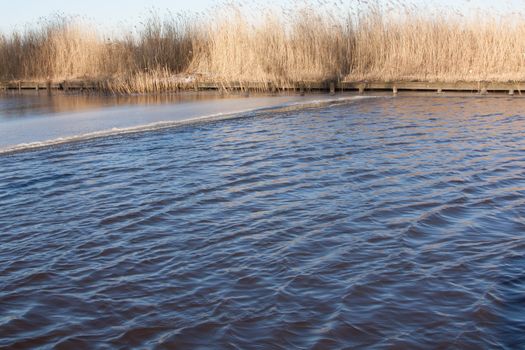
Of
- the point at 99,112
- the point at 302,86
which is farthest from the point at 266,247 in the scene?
the point at 302,86

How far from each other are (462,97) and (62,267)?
13447mm

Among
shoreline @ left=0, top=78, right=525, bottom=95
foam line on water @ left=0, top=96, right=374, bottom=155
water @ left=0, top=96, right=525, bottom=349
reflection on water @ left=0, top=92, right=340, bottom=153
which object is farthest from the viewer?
shoreline @ left=0, top=78, right=525, bottom=95

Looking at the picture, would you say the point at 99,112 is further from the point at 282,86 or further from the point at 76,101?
the point at 282,86

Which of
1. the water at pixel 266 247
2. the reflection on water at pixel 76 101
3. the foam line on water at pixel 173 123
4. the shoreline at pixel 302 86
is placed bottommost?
the water at pixel 266 247

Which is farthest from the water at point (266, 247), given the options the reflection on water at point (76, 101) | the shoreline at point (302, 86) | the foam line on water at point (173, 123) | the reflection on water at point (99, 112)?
the shoreline at point (302, 86)

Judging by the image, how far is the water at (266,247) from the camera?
3668 mm

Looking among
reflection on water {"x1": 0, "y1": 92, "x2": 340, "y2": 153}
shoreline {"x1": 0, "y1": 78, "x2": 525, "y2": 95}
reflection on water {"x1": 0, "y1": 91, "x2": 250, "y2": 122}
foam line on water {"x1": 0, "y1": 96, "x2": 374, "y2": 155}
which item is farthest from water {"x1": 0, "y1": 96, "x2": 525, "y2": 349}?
shoreline {"x1": 0, "y1": 78, "x2": 525, "y2": 95}

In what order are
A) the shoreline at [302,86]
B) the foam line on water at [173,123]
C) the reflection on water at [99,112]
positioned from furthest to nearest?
the shoreline at [302,86] < the reflection on water at [99,112] < the foam line on water at [173,123]

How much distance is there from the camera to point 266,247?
4.97 meters

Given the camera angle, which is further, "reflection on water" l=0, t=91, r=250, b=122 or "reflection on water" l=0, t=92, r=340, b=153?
"reflection on water" l=0, t=91, r=250, b=122

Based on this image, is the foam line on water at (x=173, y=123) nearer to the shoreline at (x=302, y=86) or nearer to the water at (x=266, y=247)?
the water at (x=266, y=247)

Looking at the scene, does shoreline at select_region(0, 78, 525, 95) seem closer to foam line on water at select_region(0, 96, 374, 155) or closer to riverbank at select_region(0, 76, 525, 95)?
riverbank at select_region(0, 76, 525, 95)

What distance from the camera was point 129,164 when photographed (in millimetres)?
8406

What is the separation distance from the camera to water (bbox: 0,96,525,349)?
3668mm
